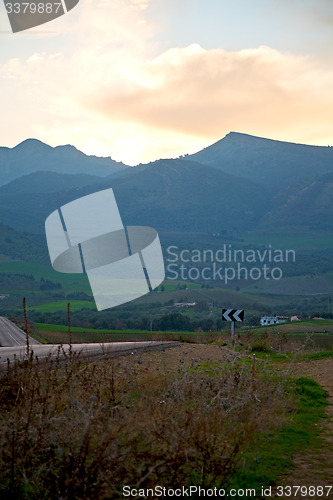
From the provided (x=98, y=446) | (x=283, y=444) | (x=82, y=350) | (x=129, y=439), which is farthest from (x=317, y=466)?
(x=82, y=350)

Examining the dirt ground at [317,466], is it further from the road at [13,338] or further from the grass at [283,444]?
the road at [13,338]

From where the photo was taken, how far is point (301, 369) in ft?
64.5

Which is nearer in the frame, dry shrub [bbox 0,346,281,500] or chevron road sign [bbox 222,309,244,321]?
dry shrub [bbox 0,346,281,500]

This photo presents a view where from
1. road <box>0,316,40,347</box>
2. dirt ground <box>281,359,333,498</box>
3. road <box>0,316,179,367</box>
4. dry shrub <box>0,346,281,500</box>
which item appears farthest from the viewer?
road <box>0,316,40,347</box>

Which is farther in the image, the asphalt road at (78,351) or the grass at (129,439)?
the asphalt road at (78,351)

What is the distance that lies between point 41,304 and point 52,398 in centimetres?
15519

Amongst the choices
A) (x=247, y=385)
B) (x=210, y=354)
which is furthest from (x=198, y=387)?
(x=210, y=354)

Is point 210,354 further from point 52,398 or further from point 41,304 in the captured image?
point 41,304

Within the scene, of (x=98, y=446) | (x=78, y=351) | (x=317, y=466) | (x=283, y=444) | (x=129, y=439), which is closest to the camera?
(x=98, y=446)

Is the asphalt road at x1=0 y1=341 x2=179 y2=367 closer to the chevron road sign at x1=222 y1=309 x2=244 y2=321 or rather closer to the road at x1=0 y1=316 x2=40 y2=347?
the chevron road sign at x1=222 y1=309 x2=244 y2=321

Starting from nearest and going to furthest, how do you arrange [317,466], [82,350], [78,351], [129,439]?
[129,439] → [317,466] → [82,350] → [78,351]

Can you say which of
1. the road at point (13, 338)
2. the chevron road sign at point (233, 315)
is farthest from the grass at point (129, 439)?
the road at point (13, 338)

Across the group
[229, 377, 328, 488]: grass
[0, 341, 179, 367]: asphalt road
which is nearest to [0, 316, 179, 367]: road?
[0, 341, 179, 367]: asphalt road

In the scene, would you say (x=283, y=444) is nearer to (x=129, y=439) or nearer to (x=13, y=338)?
(x=129, y=439)
